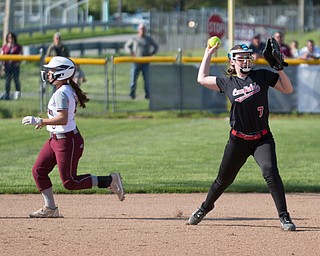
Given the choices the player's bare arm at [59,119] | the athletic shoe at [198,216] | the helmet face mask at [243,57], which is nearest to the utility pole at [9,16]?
the player's bare arm at [59,119]

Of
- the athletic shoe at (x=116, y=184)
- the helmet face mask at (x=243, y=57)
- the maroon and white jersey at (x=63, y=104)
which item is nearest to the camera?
the helmet face mask at (x=243, y=57)

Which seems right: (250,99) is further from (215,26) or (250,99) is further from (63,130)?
(215,26)

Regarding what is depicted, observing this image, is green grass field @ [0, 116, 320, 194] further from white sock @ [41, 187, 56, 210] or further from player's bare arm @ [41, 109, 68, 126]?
player's bare arm @ [41, 109, 68, 126]

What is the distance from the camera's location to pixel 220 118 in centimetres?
2078

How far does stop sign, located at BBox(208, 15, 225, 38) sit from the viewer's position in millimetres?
21286

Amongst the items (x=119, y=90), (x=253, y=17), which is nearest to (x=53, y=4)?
(x=253, y=17)

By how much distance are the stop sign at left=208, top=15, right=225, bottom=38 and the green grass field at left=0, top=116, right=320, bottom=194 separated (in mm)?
2102

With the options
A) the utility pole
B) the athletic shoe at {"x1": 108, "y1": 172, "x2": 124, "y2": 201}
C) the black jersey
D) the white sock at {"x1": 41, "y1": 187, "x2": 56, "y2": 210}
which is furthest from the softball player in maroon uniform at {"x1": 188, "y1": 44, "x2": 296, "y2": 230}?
the utility pole

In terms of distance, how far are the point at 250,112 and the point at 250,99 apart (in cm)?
13

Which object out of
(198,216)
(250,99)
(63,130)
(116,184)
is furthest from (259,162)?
(63,130)

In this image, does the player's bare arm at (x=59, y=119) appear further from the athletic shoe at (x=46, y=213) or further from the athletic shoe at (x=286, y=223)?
the athletic shoe at (x=286, y=223)

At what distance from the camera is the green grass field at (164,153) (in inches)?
473

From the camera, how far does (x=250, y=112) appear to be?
865 cm

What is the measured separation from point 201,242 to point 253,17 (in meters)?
50.3
